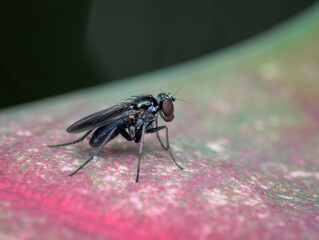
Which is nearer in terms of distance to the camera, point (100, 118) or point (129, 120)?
point (100, 118)

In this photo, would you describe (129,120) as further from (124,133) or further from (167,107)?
(167,107)

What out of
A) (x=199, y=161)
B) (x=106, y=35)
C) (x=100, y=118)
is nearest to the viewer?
(x=199, y=161)

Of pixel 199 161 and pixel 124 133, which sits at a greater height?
pixel 124 133

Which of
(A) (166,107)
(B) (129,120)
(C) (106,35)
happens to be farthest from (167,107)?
(C) (106,35)

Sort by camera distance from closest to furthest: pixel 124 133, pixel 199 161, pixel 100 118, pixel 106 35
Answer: pixel 199 161 < pixel 100 118 < pixel 124 133 < pixel 106 35

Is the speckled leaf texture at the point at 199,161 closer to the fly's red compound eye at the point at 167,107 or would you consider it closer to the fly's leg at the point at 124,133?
the fly's leg at the point at 124,133

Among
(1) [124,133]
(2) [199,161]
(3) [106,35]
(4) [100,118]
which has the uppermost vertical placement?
(3) [106,35]

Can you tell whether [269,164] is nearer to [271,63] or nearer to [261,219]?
[261,219]

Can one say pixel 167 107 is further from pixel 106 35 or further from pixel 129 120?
pixel 106 35
